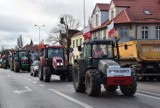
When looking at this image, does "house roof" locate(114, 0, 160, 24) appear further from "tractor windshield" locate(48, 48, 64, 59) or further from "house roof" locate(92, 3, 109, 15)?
"tractor windshield" locate(48, 48, 64, 59)

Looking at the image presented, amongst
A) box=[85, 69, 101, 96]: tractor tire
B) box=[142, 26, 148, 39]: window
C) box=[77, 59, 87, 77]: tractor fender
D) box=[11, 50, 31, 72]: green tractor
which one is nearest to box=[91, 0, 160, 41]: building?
box=[142, 26, 148, 39]: window

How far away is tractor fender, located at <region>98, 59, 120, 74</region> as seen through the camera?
16297mm

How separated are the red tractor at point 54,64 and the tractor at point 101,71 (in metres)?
8.30

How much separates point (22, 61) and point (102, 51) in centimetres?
3275

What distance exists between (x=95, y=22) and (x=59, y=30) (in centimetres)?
3600

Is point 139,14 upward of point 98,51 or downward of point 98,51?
upward

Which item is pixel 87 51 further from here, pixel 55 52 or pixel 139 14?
pixel 139 14

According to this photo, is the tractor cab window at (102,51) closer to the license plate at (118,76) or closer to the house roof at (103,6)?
the license plate at (118,76)

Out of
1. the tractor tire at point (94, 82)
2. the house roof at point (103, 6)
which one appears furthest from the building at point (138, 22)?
the tractor tire at point (94, 82)

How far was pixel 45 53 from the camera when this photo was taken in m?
28.9

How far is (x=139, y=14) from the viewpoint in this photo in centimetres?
5494

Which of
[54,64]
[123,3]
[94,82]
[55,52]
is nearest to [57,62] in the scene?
[54,64]

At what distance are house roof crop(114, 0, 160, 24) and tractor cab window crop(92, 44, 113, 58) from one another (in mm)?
35341

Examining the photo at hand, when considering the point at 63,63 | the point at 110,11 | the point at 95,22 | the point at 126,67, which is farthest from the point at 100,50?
the point at 95,22
